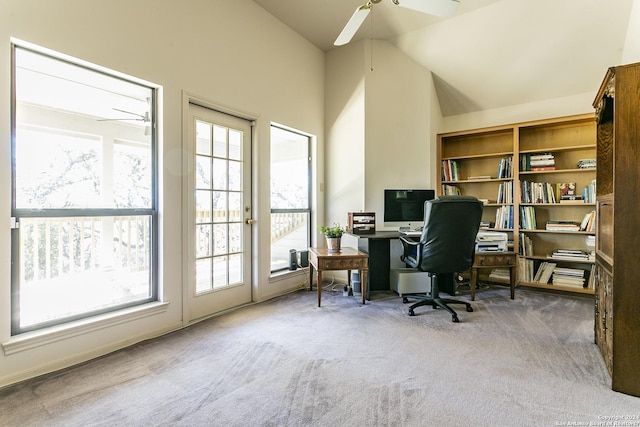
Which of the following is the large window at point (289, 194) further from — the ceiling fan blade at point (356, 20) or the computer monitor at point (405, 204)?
the ceiling fan blade at point (356, 20)

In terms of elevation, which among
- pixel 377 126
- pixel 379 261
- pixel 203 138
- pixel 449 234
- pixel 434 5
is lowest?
pixel 379 261

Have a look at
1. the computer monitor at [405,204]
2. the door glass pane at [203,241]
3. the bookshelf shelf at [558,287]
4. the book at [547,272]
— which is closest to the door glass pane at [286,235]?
the door glass pane at [203,241]

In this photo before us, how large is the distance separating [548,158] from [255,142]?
3455 millimetres

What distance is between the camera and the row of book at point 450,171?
4324mm

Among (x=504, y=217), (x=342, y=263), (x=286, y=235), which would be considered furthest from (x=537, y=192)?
(x=286, y=235)

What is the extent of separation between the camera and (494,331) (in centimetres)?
256

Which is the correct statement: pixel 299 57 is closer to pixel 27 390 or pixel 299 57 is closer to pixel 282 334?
pixel 282 334

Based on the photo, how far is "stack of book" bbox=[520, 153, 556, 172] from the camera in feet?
12.3

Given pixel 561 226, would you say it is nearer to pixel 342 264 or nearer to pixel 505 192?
pixel 505 192

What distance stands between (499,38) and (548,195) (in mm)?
1893

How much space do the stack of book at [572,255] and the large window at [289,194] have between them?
9.80 ft

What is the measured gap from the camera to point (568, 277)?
3613 mm

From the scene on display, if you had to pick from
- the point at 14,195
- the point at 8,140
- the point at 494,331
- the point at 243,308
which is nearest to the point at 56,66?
the point at 8,140

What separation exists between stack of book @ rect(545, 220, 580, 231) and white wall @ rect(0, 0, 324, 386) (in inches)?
122
